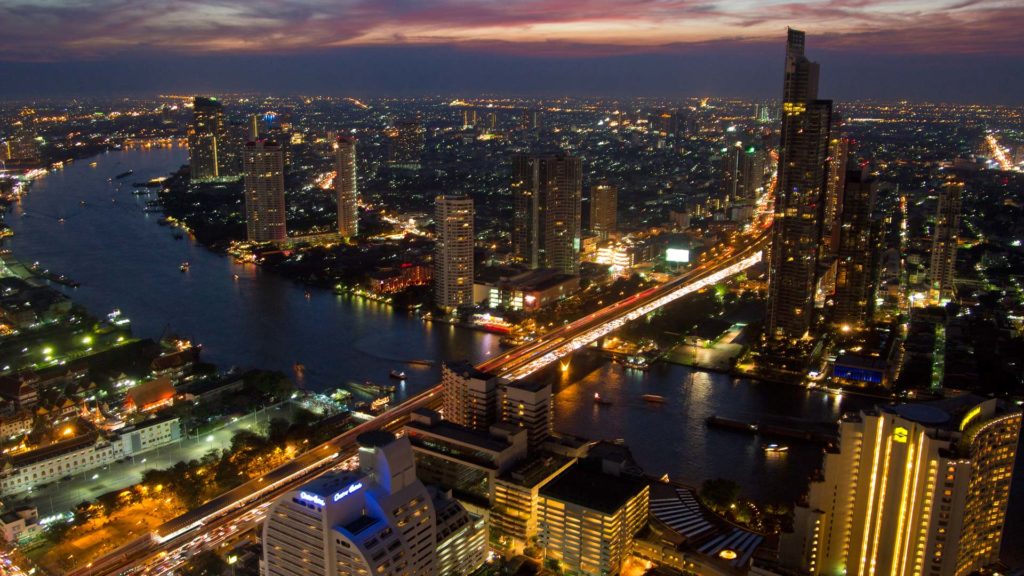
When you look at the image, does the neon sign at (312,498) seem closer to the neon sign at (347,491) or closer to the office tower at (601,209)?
the neon sign at (347,491)

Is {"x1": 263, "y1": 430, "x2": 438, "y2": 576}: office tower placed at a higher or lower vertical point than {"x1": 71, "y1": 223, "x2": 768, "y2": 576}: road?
higher

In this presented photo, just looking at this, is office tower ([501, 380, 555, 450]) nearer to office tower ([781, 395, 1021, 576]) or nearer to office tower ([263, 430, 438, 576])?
office tower ([781, 395, 1021, 576])

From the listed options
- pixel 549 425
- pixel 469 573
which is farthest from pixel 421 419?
pixel 469 573

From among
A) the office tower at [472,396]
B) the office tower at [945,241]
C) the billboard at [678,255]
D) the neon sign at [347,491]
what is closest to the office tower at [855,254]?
the office tower at [945,241]

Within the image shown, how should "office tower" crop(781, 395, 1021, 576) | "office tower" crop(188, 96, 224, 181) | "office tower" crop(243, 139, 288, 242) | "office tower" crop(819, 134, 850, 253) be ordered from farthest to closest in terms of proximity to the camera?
"office tower" crop(188, 96, 224, 181) < "office tower" crop(243, 139, 288, 242) < "office tower" crop(819, 134, 850, 253) < "office tower" crop(781, 395, 1021, 576)

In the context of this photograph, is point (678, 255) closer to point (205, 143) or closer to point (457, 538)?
point (457, 538)

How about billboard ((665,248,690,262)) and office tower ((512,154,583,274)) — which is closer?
office tower ((512,154,583,274))

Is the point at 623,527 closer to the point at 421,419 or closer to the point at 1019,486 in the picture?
the point at 421,419

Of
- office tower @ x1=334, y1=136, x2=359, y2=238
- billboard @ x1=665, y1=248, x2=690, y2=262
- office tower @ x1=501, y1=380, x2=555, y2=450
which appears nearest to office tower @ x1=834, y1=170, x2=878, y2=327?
billboard @ x1=665, y1=248, x2=690, y2=262
